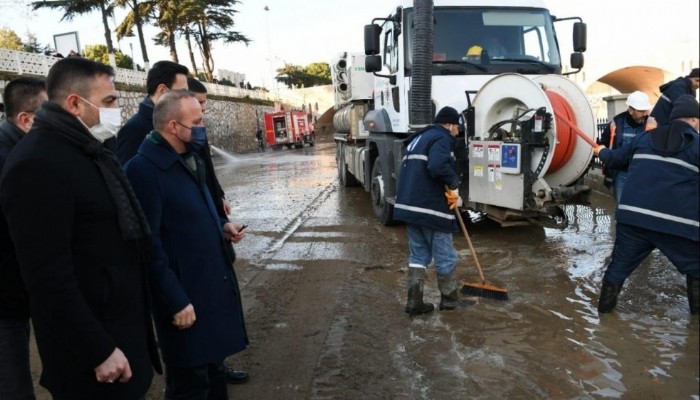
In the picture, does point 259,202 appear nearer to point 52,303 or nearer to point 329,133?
point 52,303

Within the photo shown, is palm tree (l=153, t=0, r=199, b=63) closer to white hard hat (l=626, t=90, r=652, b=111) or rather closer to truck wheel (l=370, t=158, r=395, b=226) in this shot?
truck wheel (l=370, t=158, r=395, b=226)

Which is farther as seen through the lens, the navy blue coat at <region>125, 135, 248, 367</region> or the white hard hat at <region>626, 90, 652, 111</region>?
the white hard hat at <region>626, 90, 652, 111</region>

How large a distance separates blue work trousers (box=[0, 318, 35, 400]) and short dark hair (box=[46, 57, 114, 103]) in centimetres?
117

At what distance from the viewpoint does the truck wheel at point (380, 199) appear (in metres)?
7.98

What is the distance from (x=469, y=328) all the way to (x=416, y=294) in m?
0.57

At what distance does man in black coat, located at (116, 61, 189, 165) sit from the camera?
3422mm

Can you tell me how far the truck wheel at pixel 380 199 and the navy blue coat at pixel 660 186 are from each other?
14.3 ft

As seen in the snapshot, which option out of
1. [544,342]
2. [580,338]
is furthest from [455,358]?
[580,338]

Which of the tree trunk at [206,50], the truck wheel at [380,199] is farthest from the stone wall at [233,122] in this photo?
A: the truck wheel at [380,199]

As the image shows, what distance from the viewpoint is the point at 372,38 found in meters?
6.84

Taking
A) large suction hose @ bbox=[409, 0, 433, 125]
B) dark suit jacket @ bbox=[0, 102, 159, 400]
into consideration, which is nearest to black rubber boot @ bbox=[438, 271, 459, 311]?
large suction hose @ bbox=[409, 0, 433, 125]

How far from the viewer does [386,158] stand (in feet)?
24.5

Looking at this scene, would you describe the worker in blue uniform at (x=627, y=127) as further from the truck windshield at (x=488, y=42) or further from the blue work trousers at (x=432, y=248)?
the blue work trousers at (x=432, y=248)

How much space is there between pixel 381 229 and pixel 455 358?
4.49 metres
